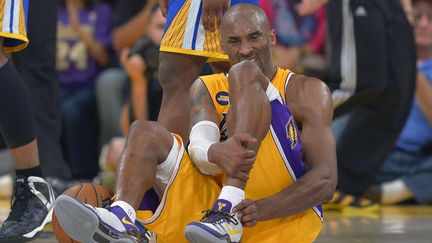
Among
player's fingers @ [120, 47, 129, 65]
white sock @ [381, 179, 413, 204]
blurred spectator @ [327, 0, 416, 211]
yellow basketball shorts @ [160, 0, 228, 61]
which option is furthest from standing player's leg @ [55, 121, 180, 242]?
player's fingers @ [120, 47, 129, 65]

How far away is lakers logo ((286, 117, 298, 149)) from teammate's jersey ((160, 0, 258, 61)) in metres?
0.78

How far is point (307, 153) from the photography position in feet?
12.9

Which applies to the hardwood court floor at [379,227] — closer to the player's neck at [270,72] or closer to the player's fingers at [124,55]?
the player's neck at [270,72]

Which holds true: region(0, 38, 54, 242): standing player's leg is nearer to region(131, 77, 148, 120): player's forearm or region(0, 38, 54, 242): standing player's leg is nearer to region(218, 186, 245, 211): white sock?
region(218, 186, 245, 211): white sock

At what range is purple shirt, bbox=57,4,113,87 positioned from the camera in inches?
352

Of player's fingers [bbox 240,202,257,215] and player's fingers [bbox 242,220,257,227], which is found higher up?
player's fingers [bbox 240,202,257,215]

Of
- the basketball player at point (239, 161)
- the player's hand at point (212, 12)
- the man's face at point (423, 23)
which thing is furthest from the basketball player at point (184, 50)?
the man's face at point (423, 23)

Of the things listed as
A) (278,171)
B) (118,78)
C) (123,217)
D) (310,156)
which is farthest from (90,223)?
(118,78)

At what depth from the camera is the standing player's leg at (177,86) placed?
176 inches

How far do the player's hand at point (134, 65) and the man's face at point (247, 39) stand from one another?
13.1ft

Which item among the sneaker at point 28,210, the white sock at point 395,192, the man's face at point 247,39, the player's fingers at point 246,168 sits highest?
the man's face at point 247,39

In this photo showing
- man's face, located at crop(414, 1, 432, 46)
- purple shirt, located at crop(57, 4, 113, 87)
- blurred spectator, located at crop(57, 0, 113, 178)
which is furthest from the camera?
purple shirt, located at crop(57, 4, 113, 87)

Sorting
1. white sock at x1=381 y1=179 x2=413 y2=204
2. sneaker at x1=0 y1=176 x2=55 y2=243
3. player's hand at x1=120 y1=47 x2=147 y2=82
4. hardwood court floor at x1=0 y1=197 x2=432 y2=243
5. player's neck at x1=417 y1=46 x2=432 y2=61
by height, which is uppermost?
sneaker at x1=0 y1=176 x2=55 y2=243

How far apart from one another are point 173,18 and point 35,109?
146 cm
